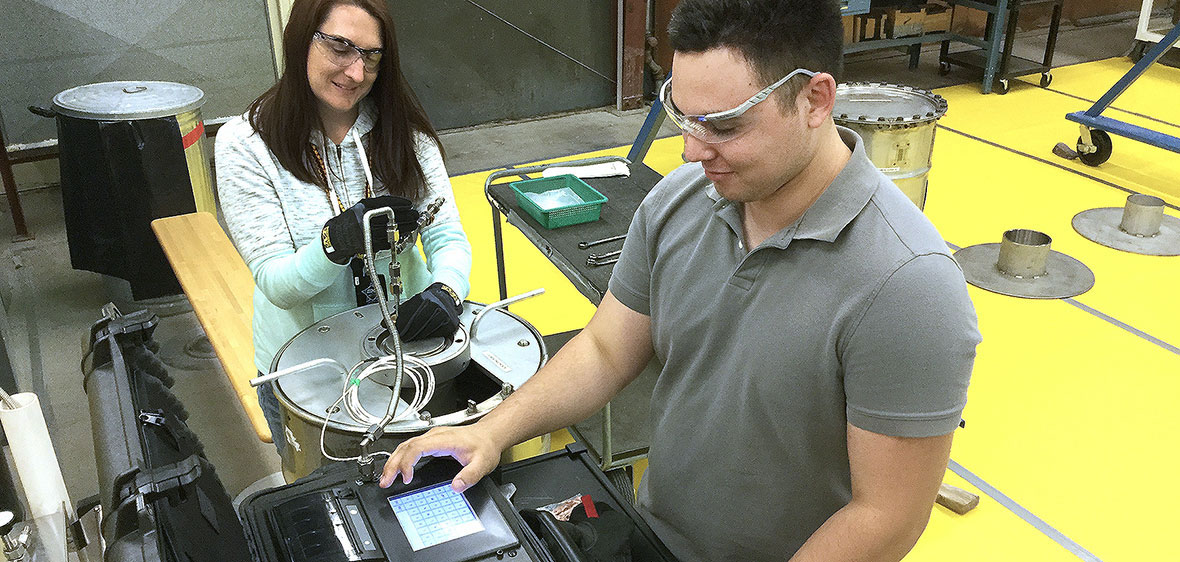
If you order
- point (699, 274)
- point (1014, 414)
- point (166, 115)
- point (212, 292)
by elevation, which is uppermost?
point (699, 274)

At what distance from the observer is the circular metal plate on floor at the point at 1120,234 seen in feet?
14.1

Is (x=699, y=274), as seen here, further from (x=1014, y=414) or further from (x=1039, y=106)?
(x=1039, y=106)

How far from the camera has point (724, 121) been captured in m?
1.13

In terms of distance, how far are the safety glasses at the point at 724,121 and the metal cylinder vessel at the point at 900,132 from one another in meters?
2.05

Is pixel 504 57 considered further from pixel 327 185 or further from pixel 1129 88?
pixel 1129 88

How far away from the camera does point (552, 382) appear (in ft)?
4.81

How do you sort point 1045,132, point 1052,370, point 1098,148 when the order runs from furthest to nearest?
point 1045,132, point 1098,148, point 1052,370

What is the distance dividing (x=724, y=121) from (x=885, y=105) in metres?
2.56

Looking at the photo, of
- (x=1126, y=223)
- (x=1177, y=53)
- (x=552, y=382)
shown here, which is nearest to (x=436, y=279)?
(x=552, y=382)

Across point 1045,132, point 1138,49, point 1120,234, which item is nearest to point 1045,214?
point 1120,234

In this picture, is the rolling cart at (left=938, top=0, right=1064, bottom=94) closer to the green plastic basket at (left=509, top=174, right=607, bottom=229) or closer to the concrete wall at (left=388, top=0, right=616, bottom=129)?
the concrete wall at (left=388, top=0, right=616, bottom=129)

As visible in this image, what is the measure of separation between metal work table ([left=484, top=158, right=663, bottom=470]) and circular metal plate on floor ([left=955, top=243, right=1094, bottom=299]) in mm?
1787

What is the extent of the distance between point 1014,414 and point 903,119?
1.08m

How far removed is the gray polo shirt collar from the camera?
1142 millimetres
